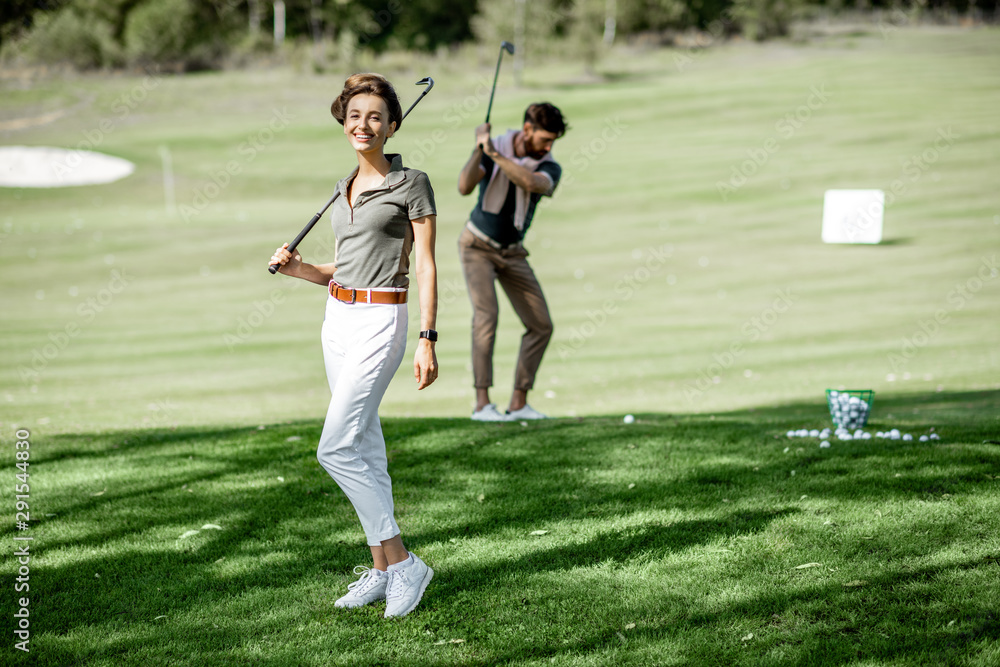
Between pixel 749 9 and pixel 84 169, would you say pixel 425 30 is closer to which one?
pixel 749 9

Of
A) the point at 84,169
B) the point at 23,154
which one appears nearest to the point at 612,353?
the point at 84,169

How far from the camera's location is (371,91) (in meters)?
3.63

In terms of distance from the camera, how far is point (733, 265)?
1820cm

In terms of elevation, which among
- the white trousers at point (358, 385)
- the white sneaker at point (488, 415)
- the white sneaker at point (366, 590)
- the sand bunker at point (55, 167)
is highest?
the white trousers at point (358, 385)

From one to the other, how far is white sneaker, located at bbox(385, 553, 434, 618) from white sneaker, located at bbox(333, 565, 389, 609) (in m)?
0.06

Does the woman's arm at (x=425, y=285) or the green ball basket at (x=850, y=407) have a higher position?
the woman's arm at (x=425, y=285)

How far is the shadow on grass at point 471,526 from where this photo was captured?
3.42 m

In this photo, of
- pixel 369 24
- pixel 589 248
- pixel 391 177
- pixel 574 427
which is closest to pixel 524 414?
pixel 574 427

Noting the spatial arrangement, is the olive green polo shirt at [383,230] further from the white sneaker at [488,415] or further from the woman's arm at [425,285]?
the white sneaker at [488,415]

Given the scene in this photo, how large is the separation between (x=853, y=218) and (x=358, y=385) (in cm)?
1847

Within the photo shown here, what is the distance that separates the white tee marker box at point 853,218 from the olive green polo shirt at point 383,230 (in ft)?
58.9

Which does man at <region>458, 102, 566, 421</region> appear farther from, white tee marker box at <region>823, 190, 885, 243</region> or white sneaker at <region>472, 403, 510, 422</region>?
white tee marker box at <region>823, 190, 885, 243</region>

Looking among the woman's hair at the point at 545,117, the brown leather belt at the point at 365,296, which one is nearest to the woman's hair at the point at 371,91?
the brown leather belt at the point at 365,296

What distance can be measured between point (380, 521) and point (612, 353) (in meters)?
8.77
